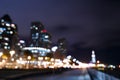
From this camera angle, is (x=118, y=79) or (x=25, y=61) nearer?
(x=118, y=79)

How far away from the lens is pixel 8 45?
647 feet

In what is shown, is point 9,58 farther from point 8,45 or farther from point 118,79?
point 118,79

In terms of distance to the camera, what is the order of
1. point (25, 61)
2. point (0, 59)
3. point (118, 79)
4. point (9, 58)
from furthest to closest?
point (25, 61) < point (9, 58) < point (0, 59) < point (118, 79)

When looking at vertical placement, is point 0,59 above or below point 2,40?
below

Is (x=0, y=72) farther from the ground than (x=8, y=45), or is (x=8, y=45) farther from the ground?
(x=8, y=45)

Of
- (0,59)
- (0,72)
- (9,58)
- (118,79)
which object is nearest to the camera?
(118,79)

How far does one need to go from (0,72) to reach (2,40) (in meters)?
148

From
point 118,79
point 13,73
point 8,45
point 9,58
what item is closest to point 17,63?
point 9,58

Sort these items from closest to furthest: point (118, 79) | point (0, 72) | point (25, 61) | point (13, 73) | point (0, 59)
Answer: point (118, 79) → point (0, 72) → point (13, 73) → point (0, 59) → point (25, 61)

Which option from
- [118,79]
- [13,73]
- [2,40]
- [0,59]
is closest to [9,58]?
[0,59]

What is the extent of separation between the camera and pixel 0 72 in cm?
5409

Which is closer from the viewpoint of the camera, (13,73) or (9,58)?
(13,73)

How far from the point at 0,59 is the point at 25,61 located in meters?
43.2

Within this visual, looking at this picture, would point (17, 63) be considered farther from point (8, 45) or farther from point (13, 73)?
point (13, 73)
